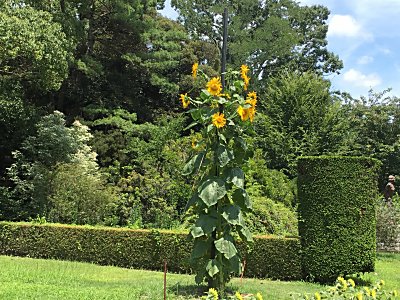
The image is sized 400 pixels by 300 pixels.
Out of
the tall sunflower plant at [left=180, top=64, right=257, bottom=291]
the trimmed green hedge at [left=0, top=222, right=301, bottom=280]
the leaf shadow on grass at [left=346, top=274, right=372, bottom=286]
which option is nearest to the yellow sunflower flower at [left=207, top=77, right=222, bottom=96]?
the tall sunflower plant at [left=180, top=64, right=257, bottom=291]

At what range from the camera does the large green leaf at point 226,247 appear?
4.57m

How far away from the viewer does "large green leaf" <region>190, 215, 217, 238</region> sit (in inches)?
180

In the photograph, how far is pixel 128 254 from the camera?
879 centimetres

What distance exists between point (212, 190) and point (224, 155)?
385 mm

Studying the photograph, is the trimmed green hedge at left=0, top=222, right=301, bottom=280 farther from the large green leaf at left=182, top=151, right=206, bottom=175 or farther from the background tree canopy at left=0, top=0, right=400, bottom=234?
the large green leaf at left=182, top=151, right=206, bottom=175

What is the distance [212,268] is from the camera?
4.62m

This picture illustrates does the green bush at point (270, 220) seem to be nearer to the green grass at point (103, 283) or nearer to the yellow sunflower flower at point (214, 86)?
the green grass at point (103, 283)

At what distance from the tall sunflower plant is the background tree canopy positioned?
5.02 meters

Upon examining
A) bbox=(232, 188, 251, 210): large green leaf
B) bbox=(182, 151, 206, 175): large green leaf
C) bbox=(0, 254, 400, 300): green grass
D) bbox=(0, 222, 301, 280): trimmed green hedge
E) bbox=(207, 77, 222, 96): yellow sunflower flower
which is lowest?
bbox=(0, 254, 400, 300): green grass

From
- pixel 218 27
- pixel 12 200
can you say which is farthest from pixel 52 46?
pixel 218 27

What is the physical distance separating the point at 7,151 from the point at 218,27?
16.2 meters

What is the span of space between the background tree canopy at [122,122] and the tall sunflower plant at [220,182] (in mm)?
5024

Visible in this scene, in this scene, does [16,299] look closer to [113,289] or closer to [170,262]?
[113,289]

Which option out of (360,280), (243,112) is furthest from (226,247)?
(360,280)
